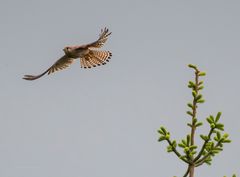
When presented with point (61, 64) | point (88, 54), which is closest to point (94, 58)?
point (88, 54)

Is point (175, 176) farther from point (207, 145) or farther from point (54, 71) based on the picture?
point (54, 71)

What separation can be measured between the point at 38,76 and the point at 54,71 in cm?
321

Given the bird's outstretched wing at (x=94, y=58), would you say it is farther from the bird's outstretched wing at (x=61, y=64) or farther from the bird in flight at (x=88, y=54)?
the bird's outstretched wing at (x=61, y=64)

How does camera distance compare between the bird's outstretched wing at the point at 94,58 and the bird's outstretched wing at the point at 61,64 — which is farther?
the bird's outstretched wing at the point at 61,64

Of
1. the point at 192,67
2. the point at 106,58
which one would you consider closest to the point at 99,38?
the point at 106,58

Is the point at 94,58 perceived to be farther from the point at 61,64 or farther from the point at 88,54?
the point at 61,64

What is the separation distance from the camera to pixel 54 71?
745 inches

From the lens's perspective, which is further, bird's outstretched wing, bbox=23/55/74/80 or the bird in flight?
bird's outstretched wing, bbox=23/55/74/80

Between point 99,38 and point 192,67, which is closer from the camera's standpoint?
point 192,67

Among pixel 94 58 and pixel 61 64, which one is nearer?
pixel 94 58

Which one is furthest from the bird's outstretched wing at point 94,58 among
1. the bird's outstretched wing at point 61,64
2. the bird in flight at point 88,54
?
the bird's outstretched wing at point 61,64

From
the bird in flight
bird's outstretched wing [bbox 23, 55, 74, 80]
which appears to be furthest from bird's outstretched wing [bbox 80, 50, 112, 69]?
bird's outstretched wing [bbox 23, 55, 74, 80]

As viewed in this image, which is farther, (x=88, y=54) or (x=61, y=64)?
(x=61, y=64)

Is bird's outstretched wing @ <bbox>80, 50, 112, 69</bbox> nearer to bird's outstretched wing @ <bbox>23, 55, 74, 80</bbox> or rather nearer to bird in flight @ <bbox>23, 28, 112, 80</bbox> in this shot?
bird in flight @ <bbox>23, 28, 112, 80</bbox>
